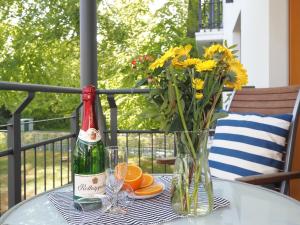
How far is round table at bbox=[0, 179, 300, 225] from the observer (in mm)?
823

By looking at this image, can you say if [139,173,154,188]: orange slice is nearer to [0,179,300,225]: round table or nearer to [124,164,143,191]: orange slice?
[124,164,143,191]: orange slice

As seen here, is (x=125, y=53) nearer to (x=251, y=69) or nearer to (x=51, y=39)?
(x=51, y=39)

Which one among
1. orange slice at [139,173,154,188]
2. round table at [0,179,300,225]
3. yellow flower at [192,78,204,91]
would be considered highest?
yellow flower at [192,78,204,91]

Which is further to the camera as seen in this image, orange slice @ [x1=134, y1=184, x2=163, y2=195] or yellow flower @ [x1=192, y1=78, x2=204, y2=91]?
orange slice @ [x1=134, y1=184, x2=163, y2=195]

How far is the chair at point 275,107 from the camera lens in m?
1.39

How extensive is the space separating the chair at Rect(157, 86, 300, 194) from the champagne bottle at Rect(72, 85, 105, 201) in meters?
0.54

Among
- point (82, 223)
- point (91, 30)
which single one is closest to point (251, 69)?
point (91, 30)

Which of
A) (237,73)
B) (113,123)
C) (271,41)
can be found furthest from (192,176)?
(113,123)

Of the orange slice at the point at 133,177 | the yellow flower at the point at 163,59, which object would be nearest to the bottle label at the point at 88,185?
the orange slice at the point at 133,177

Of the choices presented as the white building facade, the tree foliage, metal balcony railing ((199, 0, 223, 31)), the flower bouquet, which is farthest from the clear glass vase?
the tree foliage

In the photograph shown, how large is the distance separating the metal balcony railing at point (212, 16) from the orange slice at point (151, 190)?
6.28 metres

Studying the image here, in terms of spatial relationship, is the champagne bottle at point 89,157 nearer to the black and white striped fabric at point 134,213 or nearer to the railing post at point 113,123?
the black and white striped fabric at point 134,213

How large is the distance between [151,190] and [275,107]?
114 centimetres

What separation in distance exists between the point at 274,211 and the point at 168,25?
9249 mm
